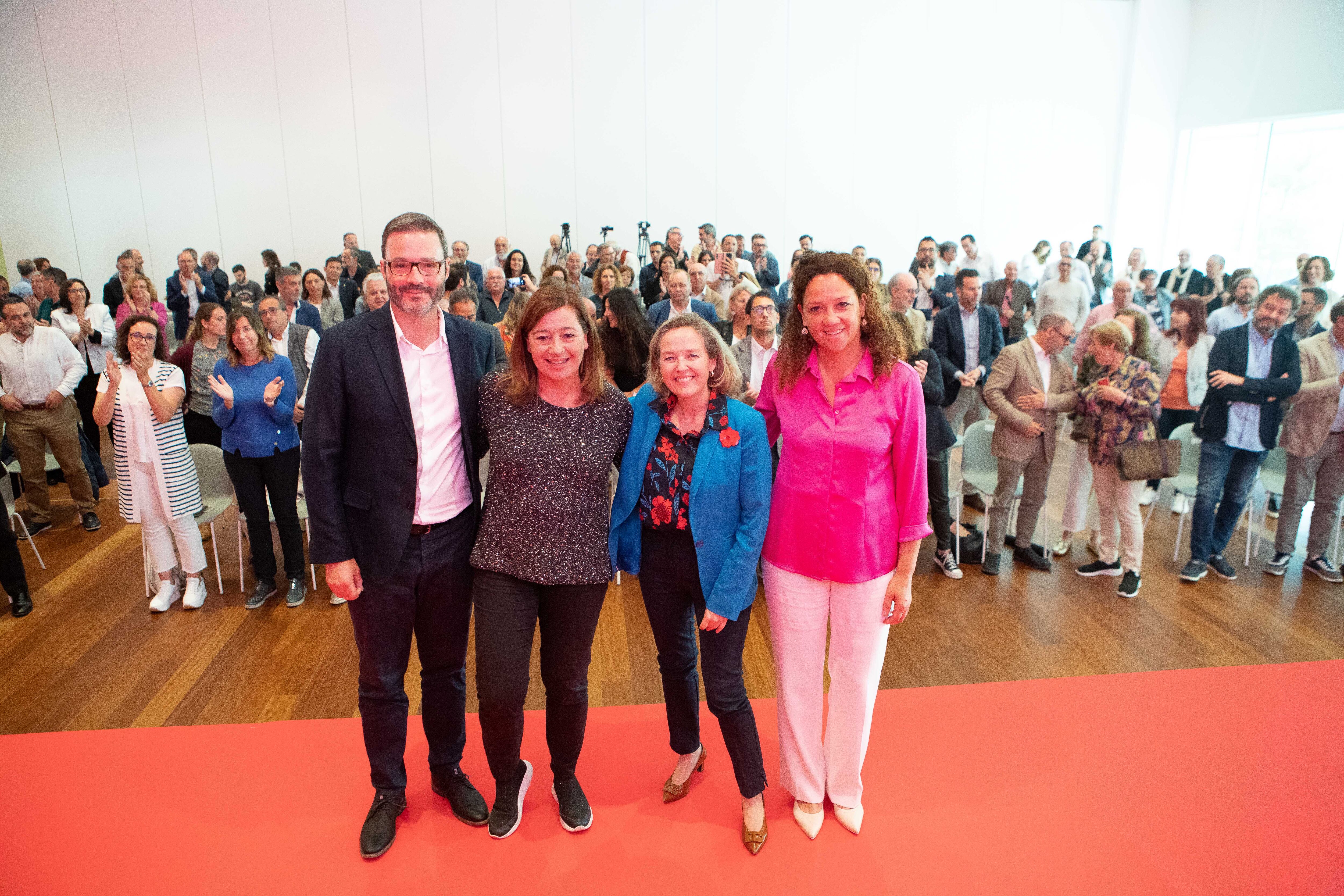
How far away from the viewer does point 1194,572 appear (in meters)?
4.20

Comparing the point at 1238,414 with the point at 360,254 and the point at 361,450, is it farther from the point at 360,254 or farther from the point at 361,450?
the point at 360,254

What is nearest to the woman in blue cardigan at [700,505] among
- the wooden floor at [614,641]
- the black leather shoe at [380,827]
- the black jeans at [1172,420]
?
the black leather shoe at [380,827]

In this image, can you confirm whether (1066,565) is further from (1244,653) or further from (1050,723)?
(1050,723)

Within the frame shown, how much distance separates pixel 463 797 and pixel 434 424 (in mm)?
1221

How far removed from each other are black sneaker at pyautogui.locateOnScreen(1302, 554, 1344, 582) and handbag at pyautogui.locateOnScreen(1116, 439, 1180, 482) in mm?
1241

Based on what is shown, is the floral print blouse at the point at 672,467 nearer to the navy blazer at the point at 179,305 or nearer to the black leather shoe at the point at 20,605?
the black leather shoe at the point at 20,605

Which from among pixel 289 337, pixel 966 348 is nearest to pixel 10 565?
pixel 289 337

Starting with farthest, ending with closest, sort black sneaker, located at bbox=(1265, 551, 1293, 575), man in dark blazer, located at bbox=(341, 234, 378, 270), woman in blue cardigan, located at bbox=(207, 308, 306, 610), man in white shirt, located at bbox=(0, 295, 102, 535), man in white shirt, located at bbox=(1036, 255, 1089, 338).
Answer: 1. man in dark blazer, located at bbox=(341, 234, 378, 270)
2. man in white shirt, located at bbox=(1036, 255, 1089, 338)
3. man in white shirt, located at bbox=(0, 295, 102, 535)
4. black sneaker, located at bbox=(1265, 551, 1293, 575)
5. woman in blue cardigan, located at bbox=(207, 308, 306, 610)

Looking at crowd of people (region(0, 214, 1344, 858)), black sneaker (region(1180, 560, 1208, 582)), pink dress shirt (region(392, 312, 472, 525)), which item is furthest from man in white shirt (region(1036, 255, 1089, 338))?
pink dress shirt (region(392, 312, 472, 525))

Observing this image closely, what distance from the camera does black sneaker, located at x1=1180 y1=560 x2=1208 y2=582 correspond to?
13.8 feet

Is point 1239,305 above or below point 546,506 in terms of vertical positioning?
above

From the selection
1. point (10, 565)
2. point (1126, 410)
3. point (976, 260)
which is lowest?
point (10, 565)

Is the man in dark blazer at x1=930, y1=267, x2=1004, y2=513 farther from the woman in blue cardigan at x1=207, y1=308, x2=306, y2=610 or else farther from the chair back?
the chair back

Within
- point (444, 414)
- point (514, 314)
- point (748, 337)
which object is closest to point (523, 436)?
point (444, 414)
